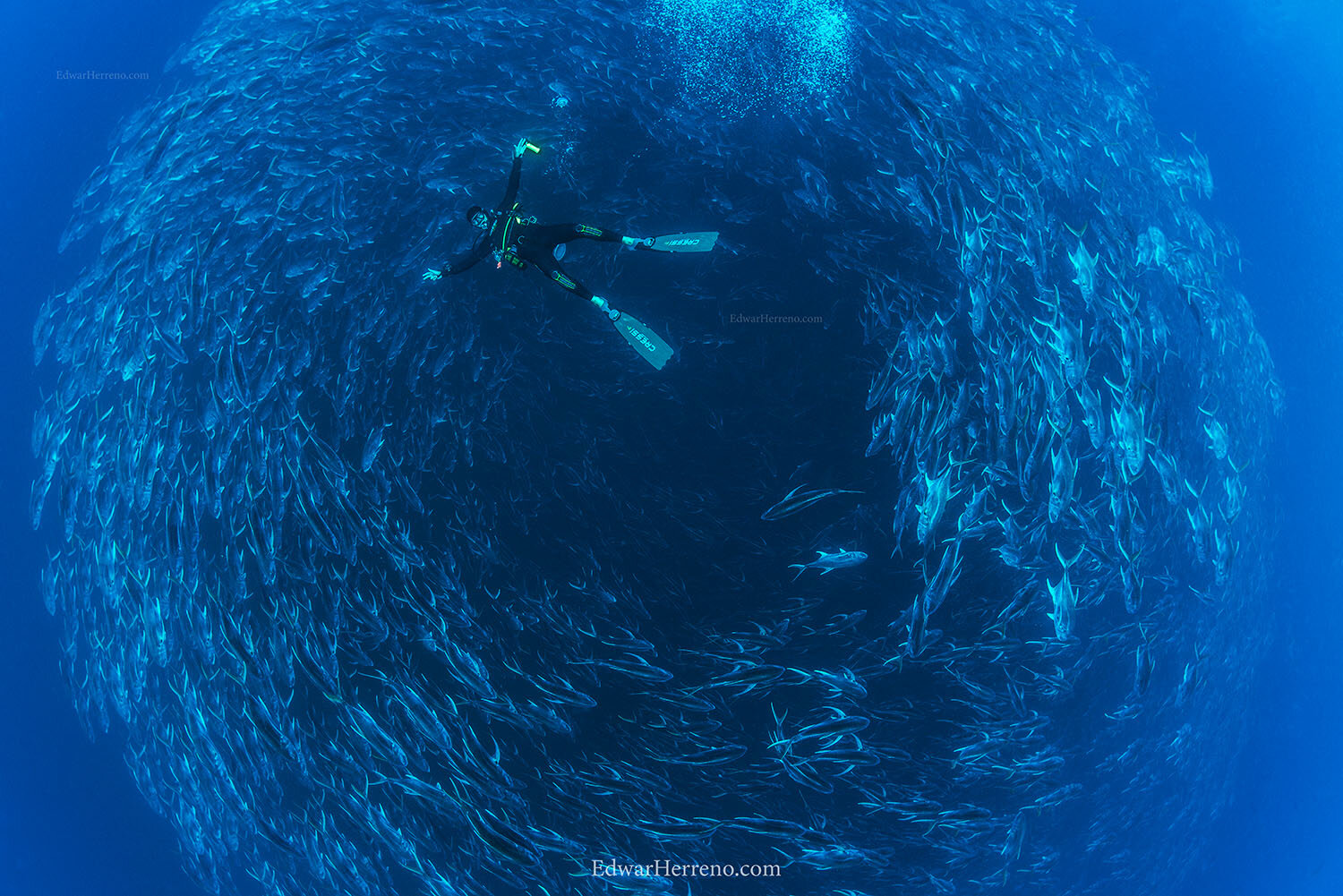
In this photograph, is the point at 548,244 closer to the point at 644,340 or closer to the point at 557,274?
the point at 557,274

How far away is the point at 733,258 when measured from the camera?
6.07 metres

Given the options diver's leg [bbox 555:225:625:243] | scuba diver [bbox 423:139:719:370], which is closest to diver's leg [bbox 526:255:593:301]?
scuba diver [bbox 423:139:719:370]

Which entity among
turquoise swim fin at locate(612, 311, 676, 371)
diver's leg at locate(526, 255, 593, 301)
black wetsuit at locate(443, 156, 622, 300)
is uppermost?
black wetsuit at locate(443, 156, 622, 300)

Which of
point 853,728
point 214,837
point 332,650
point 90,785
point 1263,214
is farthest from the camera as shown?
point 1263,214

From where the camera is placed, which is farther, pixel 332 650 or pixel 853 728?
pixel 332 650

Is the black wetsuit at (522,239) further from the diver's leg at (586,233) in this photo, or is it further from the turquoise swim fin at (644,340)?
the turquoise swim fin at (644,340)

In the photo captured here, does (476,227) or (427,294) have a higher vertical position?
(476,227)

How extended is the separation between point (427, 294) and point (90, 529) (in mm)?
5911

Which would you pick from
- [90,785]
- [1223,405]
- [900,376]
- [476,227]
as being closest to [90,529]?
[90,785]

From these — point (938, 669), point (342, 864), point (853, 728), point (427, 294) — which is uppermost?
point (427, 294)

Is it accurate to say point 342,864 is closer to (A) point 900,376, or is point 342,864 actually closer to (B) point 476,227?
(B) point 476,227

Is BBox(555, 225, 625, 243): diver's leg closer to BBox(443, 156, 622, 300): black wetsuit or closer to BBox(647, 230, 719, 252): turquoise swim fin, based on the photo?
BBox(443, 156, 622, 300): black wetsuit

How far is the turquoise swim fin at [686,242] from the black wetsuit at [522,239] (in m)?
0.54

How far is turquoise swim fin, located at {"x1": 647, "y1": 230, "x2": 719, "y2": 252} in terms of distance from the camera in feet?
19.1
